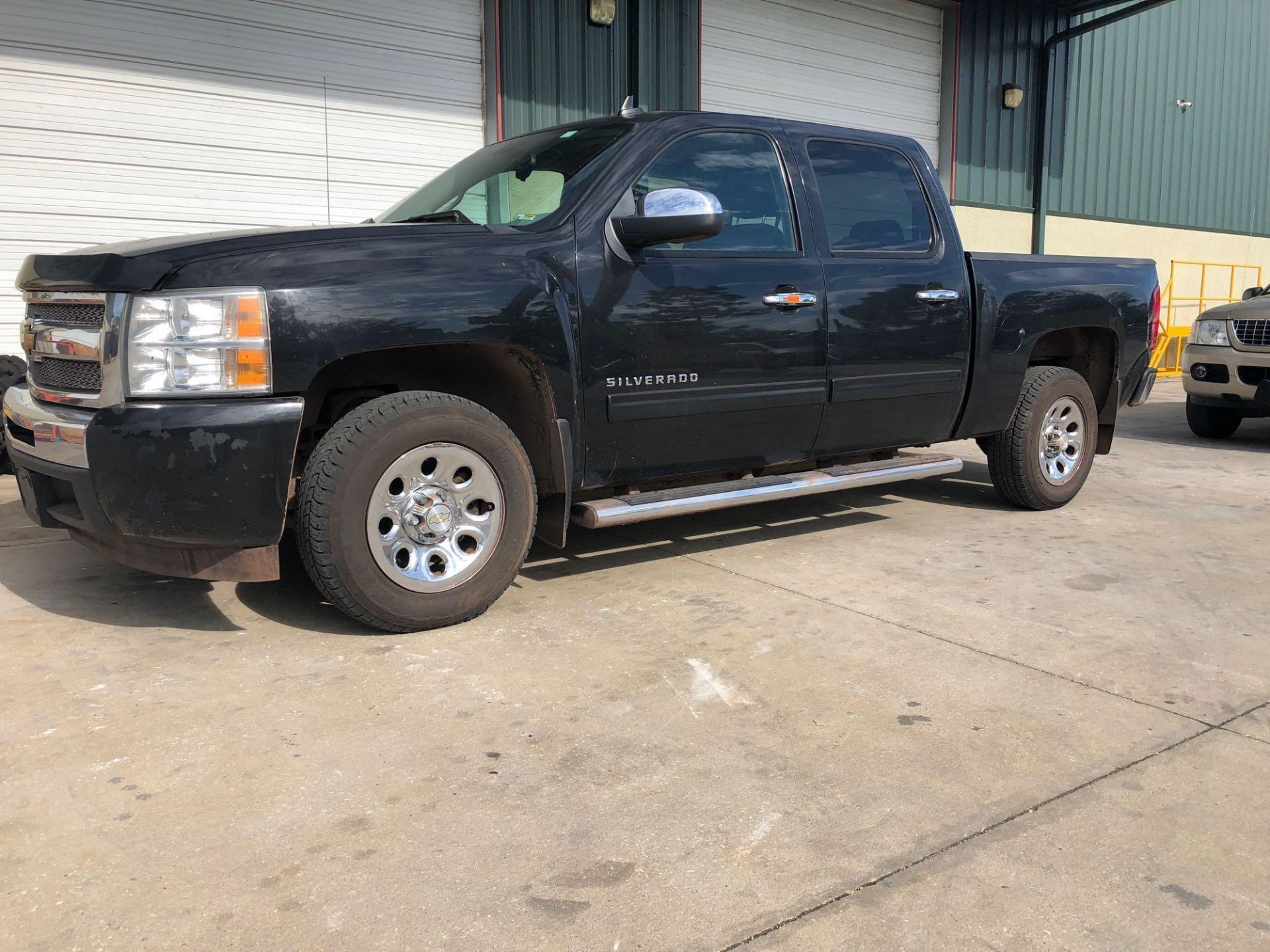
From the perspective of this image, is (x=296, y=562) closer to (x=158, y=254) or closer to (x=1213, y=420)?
(x=158, y=254)

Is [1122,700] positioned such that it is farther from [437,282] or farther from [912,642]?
[437,282]

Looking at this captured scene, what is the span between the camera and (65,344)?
12.1ft

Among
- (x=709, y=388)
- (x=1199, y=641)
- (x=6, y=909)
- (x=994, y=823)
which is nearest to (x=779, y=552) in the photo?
(x=709, y=388)

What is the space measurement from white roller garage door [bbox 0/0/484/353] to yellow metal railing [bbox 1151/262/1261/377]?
1251 centimetres

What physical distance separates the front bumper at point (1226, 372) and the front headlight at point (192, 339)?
27.4 ft

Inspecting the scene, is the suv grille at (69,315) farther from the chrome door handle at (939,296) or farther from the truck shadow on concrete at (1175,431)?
the truck shadow on concrete at (1175,431)

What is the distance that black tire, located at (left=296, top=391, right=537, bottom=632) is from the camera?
3574 mm

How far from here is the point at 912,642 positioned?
12.6 ft

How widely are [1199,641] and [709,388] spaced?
2.05m

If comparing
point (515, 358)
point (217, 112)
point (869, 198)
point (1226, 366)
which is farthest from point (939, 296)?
point (217, 112)

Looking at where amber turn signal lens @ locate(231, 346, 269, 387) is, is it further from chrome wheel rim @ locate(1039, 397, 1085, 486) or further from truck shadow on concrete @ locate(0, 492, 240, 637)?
chrome wheel rim @ locate(1039, 397, 1085, 486)

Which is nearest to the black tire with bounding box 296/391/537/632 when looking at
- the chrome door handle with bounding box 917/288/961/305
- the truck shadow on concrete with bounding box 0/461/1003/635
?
the truck shadow on concrete with bounding box 0/461/1003/635

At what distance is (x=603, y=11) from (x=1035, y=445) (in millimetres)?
6855

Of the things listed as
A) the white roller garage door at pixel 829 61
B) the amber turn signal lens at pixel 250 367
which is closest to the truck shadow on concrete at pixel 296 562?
the amber turn signal lens at pixel 250 367
